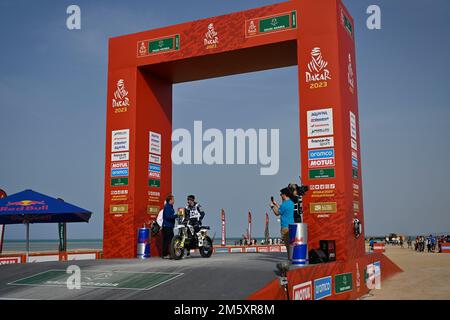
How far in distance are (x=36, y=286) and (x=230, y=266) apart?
10.7ft

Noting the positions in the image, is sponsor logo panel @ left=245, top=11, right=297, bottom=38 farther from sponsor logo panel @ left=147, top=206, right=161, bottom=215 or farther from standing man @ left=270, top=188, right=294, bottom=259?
sponsor logo panel @ left=147, top=206, right=161, bottom=215

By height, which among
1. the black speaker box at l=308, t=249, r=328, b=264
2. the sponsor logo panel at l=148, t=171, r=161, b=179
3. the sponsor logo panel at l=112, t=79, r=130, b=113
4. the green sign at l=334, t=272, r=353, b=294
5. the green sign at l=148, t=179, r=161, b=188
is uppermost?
the sponsor logo panel at l=112, t=79, r=130, b=113

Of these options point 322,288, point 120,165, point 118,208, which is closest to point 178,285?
point 322,288

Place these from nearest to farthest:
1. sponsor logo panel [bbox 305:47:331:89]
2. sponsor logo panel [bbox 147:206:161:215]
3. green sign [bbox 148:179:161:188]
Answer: sponsor logo panel [bbox 305:47:331:89] → sponsor logo panel [bbox 147:206:161:215] → green sign [bbox 148:179:161:188]

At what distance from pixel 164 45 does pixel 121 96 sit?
192 cm

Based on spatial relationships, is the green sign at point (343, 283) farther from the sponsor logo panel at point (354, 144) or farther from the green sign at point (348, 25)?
the green sign at point (348, 25)

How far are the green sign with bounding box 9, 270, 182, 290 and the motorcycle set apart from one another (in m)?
2.60

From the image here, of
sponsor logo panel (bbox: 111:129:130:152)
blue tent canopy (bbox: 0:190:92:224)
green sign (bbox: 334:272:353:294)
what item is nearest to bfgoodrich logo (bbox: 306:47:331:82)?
green sign (bbox: 334:272:353:294)

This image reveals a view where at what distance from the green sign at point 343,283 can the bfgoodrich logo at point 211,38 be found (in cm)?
680

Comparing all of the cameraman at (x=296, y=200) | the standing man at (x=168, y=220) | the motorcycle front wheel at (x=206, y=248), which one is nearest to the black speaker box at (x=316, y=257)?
the cameraman at (x=296, y=200)

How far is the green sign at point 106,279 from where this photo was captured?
737cm

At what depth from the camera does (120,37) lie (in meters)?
14.2

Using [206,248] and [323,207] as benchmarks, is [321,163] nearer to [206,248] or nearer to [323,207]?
[323,207]

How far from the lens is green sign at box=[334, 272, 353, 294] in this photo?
966cm
